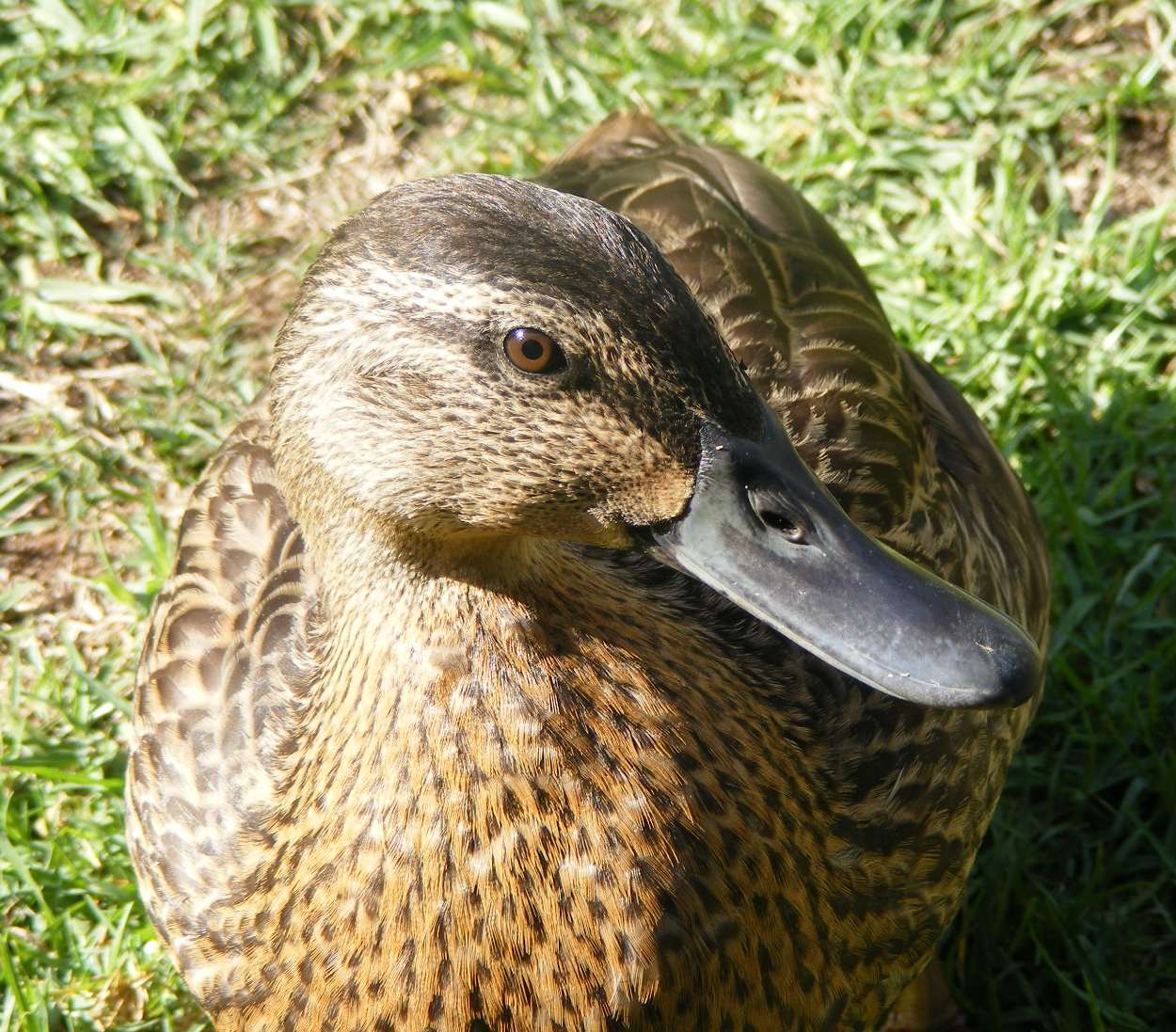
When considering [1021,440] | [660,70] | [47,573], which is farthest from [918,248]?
[47,573]

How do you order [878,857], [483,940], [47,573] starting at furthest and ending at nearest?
[47,573], [878,857], [483,940]

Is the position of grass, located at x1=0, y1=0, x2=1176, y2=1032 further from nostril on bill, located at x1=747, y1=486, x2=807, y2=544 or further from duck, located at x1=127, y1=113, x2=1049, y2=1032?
nostril on bill, located at x1=747, y1=486, x2=807, y2=544

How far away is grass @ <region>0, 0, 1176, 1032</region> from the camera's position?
335cm

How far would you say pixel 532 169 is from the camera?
4.44 metres

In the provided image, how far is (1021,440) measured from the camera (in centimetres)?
396

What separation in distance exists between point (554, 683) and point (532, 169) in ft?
8.14

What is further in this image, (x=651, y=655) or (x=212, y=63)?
(x=212, y=63)

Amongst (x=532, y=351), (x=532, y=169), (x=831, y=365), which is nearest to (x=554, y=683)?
Answer: (x=532, y=351)

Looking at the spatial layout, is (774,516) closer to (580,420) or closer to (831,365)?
(580,420)

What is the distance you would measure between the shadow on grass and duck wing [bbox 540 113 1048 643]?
1.31 feet

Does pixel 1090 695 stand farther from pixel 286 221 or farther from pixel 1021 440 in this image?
pixel 286 221

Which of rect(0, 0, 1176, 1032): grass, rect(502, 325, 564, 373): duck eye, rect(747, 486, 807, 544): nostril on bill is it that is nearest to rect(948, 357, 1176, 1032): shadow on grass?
rect(0, 0, 1176, 1032): grass

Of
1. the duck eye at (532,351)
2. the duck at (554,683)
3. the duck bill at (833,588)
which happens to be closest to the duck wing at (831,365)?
the duck at (554,683)

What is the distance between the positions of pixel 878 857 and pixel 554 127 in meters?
2.66
